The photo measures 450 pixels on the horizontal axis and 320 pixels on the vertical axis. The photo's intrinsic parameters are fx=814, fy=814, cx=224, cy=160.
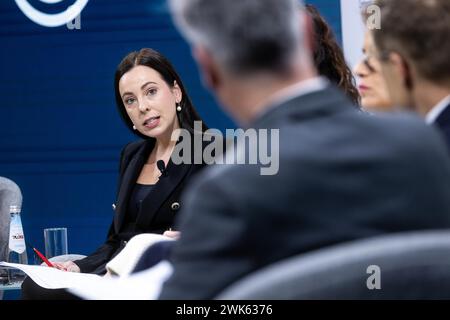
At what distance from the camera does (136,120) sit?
11.2 ft

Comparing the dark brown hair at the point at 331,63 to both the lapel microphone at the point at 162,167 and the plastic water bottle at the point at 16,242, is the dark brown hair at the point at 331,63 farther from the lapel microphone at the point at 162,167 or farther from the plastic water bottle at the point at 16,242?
the plastic water bottle at the point at 16,242

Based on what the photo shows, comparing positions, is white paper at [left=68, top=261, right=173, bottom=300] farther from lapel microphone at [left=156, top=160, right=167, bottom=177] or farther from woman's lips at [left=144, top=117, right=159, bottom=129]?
woman's lips at [left=144, top=117, right=159, bottom=129]

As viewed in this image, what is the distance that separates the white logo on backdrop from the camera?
4.87 meters

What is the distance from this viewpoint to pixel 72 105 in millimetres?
5000

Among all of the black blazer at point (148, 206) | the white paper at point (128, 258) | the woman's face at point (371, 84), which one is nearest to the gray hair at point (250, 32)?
the white paper at point (128, 258)

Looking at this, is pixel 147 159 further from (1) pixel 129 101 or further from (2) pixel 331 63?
(2) pixel 331 63

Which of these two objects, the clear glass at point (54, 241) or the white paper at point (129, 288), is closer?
the white paper at point (129, 288)

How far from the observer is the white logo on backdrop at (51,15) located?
16.0ft

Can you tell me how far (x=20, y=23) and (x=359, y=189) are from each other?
14.6 ft

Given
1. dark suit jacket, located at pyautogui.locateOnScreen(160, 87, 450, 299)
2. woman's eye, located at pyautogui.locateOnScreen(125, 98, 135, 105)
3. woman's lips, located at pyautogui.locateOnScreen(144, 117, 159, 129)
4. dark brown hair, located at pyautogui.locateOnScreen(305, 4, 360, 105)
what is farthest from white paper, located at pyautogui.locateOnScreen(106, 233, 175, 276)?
woman's eye, located at pyautogui.locateOnScreen(125, 98, 135, 105)

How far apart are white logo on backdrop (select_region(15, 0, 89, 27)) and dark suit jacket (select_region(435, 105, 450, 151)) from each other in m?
3.70

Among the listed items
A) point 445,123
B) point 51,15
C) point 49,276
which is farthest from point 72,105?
point 445,123

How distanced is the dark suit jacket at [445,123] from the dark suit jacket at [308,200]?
0.51 metres

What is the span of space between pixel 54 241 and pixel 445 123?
258 cm
